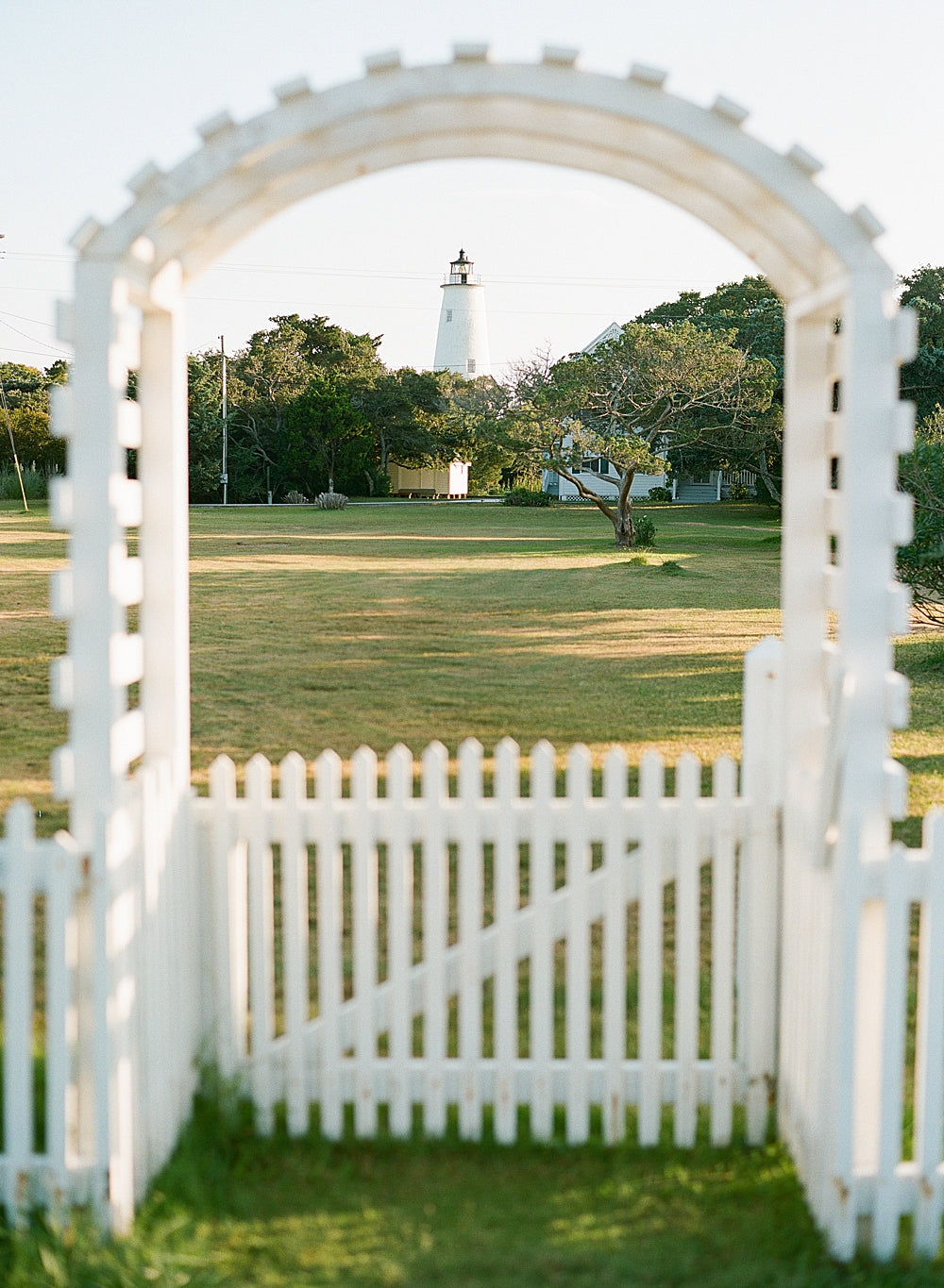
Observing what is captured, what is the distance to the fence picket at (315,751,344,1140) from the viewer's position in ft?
12.2

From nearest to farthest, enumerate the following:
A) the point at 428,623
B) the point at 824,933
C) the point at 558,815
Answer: the point at 824,933 < the point at 558,815 < the point at 428,623

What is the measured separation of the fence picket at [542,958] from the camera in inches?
146

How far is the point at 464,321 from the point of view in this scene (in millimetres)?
82000

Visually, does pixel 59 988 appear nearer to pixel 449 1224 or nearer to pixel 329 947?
pixel 329 947

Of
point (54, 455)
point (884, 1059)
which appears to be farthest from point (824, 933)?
point (54, 455)

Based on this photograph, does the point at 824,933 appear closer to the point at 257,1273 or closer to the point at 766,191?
the point at 257,1273

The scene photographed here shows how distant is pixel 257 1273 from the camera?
316 cm

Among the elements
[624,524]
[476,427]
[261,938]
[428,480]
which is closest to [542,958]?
[261,938]

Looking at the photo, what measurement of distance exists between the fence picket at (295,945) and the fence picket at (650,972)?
3.26 ft

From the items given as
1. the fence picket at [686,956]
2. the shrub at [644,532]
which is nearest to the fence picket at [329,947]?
the fence picket at [686,956]

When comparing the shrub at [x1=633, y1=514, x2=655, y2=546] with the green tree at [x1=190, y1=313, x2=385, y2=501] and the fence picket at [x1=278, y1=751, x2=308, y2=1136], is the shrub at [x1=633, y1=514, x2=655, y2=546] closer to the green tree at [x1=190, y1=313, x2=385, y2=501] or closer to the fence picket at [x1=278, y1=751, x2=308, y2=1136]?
the green tree at [x1=190, y1=313, x2=385, y2=501]

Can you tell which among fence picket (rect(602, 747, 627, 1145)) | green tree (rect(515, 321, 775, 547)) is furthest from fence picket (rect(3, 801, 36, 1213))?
green tree (rect(515, 321, 775, 547))

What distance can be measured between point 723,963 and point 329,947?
3.82 ft

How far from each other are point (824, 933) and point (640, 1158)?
92 centimetres
